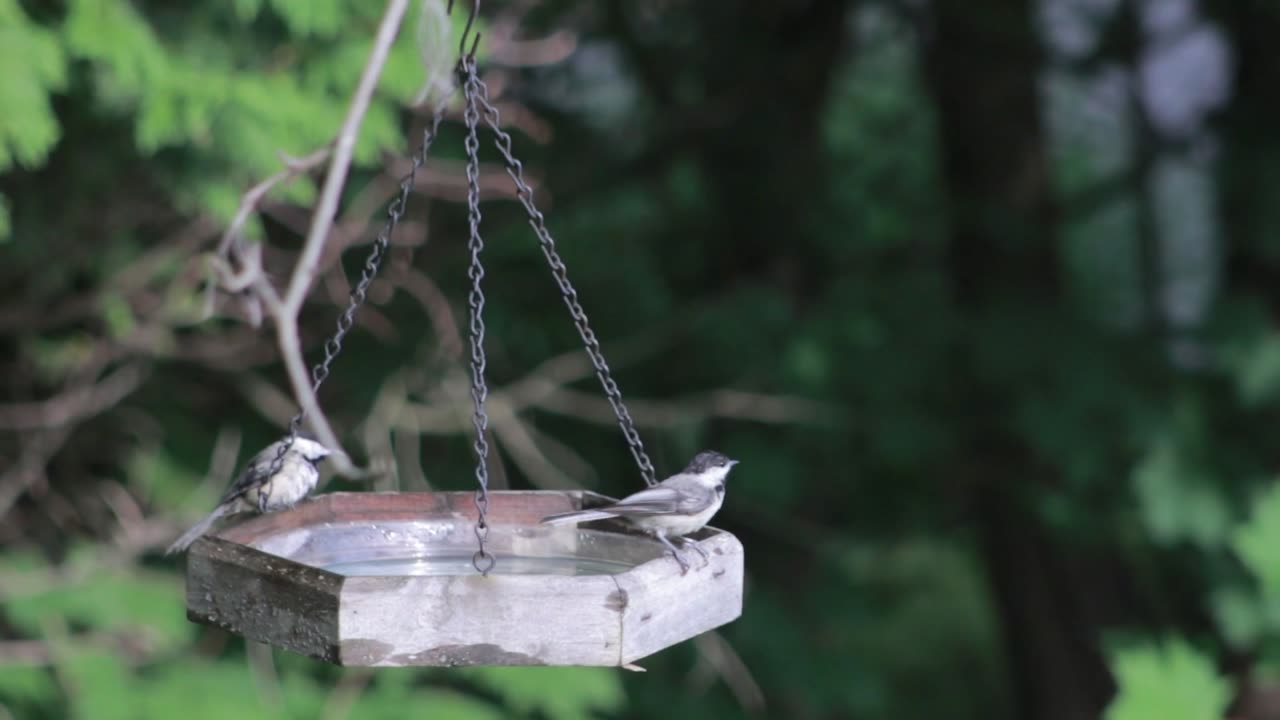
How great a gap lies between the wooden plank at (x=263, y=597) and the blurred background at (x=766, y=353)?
6.43 feet

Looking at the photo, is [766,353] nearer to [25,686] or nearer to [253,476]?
[25,686]

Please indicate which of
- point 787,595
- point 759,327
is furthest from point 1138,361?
point 787,595

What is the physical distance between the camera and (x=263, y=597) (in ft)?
6.64

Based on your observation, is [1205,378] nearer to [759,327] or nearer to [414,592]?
[759,327]

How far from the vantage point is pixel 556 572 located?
2477 millimetres

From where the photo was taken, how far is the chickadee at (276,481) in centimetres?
243

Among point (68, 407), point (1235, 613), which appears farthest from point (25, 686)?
point (1235, 613)

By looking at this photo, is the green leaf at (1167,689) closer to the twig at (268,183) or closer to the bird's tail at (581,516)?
the bird's tail at (581,516)

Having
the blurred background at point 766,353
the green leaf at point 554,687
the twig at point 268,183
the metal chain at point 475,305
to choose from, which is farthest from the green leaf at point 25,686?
the metal chain at point 475,305

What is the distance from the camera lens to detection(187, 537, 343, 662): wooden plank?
6.32ft

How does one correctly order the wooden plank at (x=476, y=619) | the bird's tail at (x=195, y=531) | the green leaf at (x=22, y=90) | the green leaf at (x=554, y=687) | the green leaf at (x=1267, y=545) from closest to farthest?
1. the wooden plank at (x=476, y=619)
2. the bird's tail at (x=195, y=531)
3. the green leaf at (x=22, y=90)
4. the green leaf at (x=1267, y=545)
5. the green leaf at (x=554, y=687)

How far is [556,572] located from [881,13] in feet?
16.9

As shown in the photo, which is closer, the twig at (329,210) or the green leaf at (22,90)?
the green leaf at (22,90)

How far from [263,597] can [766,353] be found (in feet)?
14.1
